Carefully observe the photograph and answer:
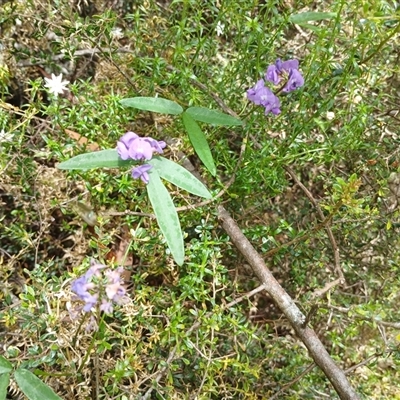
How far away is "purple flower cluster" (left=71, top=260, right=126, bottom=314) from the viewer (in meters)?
1.00

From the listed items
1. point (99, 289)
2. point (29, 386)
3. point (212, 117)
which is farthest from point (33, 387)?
point (212, 117)

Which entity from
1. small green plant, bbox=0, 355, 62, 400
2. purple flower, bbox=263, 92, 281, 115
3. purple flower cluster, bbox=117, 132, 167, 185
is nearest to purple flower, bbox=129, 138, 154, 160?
purple flower cluster, bbox=117, 132, 167, 185

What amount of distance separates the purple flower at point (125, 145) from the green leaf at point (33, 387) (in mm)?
536

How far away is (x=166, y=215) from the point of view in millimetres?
1199

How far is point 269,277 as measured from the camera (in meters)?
1.56

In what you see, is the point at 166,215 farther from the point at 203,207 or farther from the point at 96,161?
the point at 203,207

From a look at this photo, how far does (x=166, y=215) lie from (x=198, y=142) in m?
0.23

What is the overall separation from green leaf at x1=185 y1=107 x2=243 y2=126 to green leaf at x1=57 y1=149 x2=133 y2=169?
0.26 meters

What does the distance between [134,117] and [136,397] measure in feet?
2.81

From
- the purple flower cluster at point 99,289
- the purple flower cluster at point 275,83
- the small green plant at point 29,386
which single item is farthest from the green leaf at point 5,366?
the purple flower cluster at point 275,83

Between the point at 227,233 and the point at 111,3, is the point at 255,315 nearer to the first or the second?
the point at 227,233

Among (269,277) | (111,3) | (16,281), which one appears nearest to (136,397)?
(269,277)

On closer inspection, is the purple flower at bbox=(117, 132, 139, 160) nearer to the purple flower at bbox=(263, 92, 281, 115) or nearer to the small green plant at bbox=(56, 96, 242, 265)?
the small green plant at bbox=(56, 96, 242, 265)

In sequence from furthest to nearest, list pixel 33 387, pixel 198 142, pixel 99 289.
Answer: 1. pixel 198 142
2. pixel 33 387
3. pixel 99 289
